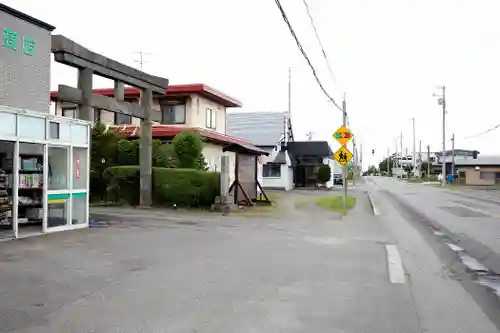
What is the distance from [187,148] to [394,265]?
13412 millimetres

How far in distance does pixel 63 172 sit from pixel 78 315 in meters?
8.01

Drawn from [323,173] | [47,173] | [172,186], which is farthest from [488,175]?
[47,173]

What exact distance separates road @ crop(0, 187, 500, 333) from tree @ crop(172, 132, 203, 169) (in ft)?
28.3

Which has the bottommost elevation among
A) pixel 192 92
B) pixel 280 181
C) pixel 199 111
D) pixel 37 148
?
pixel 280 181

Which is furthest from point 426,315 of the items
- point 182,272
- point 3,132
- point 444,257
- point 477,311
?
point 3,132

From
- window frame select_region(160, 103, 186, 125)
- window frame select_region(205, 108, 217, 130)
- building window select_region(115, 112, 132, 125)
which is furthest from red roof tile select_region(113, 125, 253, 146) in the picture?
window frame select_region(205, 108, 217, 130)

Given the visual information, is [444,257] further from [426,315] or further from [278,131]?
[278,131]

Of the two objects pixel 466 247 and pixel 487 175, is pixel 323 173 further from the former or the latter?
pixel 466 247

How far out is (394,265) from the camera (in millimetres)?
8633

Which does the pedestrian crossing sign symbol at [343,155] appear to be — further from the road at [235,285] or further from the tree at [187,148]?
the road at [235,285]

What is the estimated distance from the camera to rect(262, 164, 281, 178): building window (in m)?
41.3

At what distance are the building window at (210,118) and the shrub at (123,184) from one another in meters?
8.75

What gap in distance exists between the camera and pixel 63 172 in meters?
12.7

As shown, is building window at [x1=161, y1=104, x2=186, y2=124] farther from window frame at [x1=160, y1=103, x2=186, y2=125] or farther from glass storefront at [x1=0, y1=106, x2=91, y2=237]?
glass storefront at [x1=0, y1=106, x2=91, y2=237]
